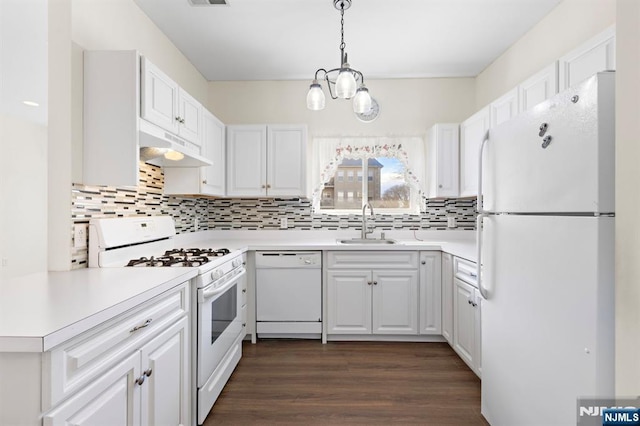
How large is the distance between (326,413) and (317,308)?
1073mm

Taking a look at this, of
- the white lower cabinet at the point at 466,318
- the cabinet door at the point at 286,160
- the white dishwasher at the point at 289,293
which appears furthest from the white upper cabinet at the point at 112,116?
the white lower cabinet at the point at 466,318

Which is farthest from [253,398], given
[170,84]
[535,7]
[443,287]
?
[535,7]

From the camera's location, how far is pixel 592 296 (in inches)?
42.9

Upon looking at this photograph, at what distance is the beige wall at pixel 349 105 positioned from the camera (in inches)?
137

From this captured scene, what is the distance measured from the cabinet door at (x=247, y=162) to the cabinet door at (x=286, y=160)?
0.06m

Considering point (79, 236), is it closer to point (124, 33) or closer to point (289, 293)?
point (124, 33)

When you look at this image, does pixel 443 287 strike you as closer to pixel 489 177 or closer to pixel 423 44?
pixel 489 177

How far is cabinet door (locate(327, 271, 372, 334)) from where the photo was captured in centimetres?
291

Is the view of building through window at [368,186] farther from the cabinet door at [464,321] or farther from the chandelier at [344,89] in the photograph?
the chandelier at [344,89]

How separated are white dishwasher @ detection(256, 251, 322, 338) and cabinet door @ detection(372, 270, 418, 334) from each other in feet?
1.70

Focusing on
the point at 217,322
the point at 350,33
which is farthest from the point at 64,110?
the point at 350,33

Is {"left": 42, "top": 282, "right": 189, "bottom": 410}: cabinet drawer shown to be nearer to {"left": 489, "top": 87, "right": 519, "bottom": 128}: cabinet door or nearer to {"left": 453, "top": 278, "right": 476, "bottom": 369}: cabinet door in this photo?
{"left": 453, "top": 278, "right": 476, "bottom": 369}: cabinet door

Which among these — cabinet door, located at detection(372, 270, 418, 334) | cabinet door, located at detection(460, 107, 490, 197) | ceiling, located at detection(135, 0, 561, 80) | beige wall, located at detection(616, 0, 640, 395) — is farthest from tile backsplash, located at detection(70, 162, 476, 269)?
beige wall, located at detection(616, 0, 640, 395)

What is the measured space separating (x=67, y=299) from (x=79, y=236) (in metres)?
0.70
